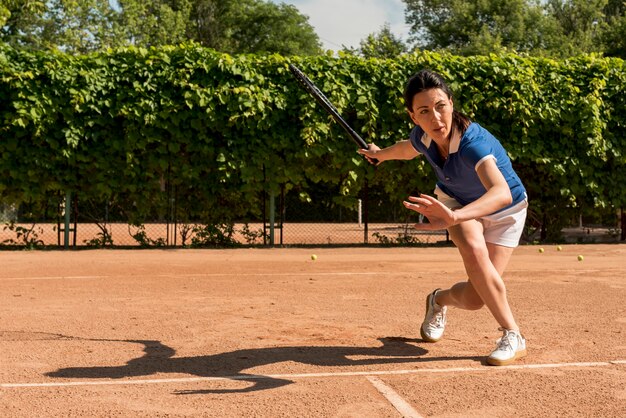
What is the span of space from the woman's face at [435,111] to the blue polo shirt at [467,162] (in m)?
0.11

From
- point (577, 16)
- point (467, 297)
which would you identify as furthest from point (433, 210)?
point (577, 16)

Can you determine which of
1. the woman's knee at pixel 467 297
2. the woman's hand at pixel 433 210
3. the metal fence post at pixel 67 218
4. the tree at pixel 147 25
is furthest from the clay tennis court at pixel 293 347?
the tree at pixel 147 25

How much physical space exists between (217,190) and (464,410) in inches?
430

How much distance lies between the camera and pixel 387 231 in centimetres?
1697

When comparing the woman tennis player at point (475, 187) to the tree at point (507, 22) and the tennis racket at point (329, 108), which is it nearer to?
the tennis racket at point (329, 108)

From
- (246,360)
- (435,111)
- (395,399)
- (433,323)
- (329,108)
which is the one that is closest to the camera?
(395,399)

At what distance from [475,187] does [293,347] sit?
170 cm

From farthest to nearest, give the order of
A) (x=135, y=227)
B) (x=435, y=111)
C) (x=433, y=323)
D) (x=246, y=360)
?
1. (x=135, y=227)
2. (x=433, y=323)
3. (x=246, y=360)
4. (x=435, y=111)

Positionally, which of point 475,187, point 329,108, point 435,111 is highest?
point 329,108

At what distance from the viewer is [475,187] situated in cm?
465

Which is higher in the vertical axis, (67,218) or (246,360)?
(67,218)

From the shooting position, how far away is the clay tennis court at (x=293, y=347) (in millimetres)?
3789

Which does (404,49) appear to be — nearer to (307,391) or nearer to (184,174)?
(184,174)

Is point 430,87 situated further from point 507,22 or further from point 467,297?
point 507,22
